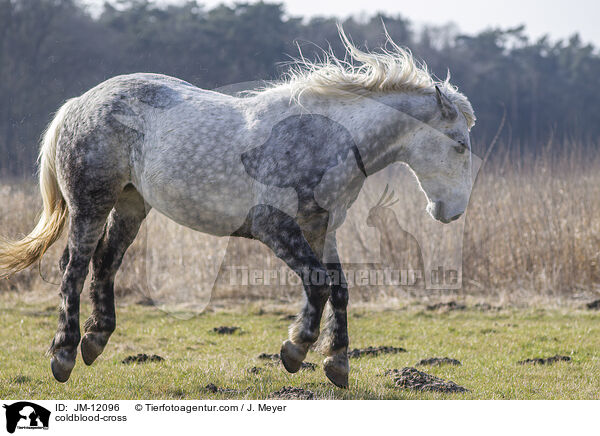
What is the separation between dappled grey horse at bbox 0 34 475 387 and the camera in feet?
13.1

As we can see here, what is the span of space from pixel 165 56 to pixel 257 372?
7.50 m

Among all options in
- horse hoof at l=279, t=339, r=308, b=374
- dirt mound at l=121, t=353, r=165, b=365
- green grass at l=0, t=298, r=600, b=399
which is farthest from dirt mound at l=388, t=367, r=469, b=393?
dirt mound at l=121, t=353, r=165, b=365

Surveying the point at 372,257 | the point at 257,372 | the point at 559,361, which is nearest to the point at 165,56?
the point at 372,257

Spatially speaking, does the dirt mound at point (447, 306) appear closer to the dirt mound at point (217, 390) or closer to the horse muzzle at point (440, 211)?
the horse muzzle at point (440, 211)

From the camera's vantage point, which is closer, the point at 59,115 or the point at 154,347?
the point at 59,115

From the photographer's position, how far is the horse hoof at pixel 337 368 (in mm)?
4211

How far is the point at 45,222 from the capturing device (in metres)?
5.02

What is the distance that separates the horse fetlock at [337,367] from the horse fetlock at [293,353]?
0.93 feet

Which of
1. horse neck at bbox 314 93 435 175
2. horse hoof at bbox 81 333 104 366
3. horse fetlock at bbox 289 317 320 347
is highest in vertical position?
horse neck at bbox 314 93 435 175

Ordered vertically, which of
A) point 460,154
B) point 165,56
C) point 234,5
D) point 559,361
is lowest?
point 559,361

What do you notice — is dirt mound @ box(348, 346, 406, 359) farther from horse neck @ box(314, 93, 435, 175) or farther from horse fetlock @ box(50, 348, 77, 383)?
horse fetlock @ box(50, 348, 77, 383)

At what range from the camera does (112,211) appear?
4.93 m

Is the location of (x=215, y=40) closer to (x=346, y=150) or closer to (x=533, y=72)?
(x=346, y=150)

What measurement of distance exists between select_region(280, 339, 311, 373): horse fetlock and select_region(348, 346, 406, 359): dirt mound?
167cm
